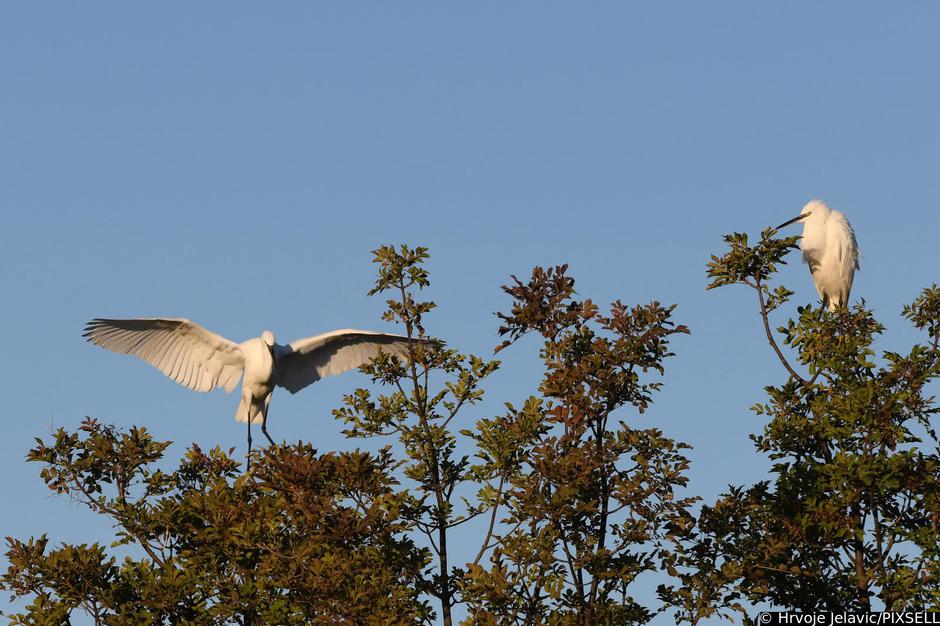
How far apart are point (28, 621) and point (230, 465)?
223 cm

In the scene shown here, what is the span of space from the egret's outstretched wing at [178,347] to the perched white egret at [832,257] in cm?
695

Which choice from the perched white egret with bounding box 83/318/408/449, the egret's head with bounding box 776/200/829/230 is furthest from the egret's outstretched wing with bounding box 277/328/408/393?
the egret's head with bounding box 776/200/829/230

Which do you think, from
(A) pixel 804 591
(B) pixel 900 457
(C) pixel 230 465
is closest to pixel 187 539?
(C) pixel 230 465

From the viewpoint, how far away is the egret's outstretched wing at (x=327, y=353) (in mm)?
16406

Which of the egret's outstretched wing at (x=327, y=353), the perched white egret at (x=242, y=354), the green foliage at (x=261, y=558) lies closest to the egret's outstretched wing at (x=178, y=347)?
the perched white egret at (x=242, y=354)

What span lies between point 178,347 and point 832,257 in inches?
307

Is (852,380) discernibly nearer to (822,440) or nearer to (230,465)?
(822,440)

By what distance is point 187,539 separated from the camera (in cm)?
1057

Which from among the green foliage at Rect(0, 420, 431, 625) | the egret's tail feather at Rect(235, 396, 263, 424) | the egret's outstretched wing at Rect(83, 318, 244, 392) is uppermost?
the egret's outstretched wing at Rect(83, 318, 244, 392)

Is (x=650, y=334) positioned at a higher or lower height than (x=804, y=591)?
higher

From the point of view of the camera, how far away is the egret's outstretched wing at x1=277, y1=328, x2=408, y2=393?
1641cm

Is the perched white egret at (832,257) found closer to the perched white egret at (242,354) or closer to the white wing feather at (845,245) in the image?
the white wing feather at (845,245)

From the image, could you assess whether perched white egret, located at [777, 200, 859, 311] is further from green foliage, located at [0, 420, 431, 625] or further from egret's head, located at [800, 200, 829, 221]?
Answer: green foliage, located at [0, 420, 431, 625]

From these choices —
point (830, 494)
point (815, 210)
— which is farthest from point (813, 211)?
point (830, 494)
